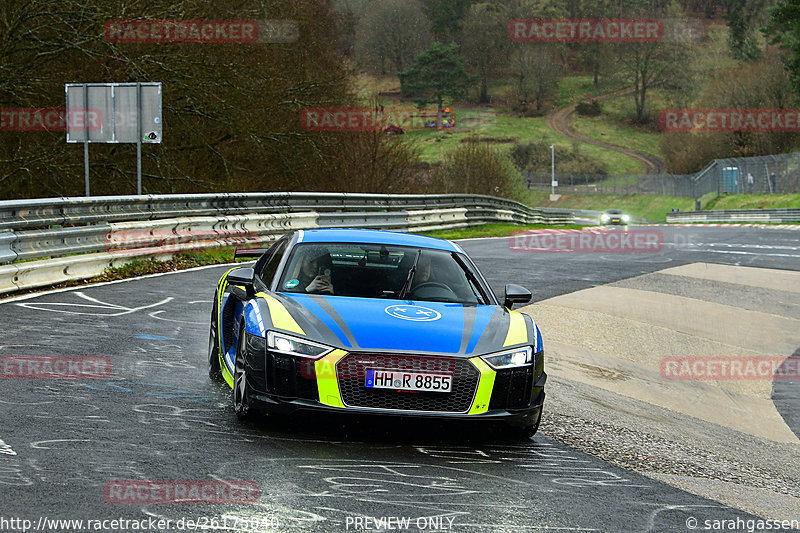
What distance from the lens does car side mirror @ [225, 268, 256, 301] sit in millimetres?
7469

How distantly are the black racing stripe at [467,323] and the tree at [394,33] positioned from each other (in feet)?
465

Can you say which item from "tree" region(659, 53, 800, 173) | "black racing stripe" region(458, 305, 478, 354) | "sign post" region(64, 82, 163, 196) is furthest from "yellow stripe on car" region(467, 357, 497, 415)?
"tree" region(659, 53, 800, 173)

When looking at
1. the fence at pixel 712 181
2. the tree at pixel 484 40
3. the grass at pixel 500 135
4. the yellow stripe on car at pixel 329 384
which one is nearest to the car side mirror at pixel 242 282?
the yellow stripe on car at pixel 329 384

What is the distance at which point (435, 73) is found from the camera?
5842 inches

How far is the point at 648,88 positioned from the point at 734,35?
2038 centimetres

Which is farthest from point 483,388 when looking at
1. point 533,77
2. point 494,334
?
point 533,77

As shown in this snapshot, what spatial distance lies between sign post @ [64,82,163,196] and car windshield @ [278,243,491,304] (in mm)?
13803

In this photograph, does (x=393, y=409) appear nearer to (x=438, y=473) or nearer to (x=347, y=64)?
(x=438, y=473)

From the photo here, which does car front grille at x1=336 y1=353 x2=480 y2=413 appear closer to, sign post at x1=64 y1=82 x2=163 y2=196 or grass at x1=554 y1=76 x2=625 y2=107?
sign post at x1=64 y1=82 x2=163 y2=196

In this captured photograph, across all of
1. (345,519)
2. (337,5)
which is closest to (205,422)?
(345,519)

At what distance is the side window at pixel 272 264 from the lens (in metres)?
7.70

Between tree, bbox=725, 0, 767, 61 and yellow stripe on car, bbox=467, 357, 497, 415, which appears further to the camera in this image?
tree, bbox=725, 0, 767, 61

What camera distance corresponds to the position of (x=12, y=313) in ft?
37.6

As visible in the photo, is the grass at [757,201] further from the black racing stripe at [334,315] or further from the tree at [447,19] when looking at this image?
the tree at [447,19]
